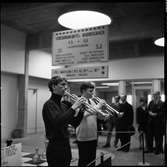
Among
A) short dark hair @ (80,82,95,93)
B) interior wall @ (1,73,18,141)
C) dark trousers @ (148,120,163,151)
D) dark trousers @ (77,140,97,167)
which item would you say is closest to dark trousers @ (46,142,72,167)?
dark trousers @ (77,140,97,167)

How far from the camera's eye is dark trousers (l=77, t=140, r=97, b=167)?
1.10 meters

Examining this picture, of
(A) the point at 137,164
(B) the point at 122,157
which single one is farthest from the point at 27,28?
(A) the point at 137,164

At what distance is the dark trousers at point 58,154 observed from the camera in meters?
0.99

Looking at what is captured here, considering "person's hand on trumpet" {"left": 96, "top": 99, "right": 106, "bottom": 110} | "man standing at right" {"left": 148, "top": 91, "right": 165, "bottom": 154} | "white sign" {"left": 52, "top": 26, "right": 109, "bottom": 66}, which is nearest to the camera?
"person's hand on trumpet" {"left": 96, "top": 99, "right": 106, "bottom": 110}

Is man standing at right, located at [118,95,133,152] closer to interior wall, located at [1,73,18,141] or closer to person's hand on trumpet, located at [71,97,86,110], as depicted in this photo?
person's hand on trumpet, located at [71,97,86,110]

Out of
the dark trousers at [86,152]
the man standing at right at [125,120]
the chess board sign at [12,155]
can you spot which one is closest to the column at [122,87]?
the man standing at right at [125,120]

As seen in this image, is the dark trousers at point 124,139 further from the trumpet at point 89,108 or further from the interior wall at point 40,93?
the interior wall at point 40,93

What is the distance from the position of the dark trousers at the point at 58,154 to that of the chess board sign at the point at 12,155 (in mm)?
384

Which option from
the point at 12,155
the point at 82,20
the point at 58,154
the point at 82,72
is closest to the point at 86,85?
the point at 82,72

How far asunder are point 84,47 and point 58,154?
1.59 feet

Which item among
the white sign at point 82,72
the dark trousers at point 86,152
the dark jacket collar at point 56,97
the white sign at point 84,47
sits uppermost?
the white sign at point 84,47

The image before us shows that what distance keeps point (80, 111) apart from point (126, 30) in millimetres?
505

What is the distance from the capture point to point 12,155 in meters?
1.43

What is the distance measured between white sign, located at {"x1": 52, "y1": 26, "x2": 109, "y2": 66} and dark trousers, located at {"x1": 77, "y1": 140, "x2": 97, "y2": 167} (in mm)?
369
